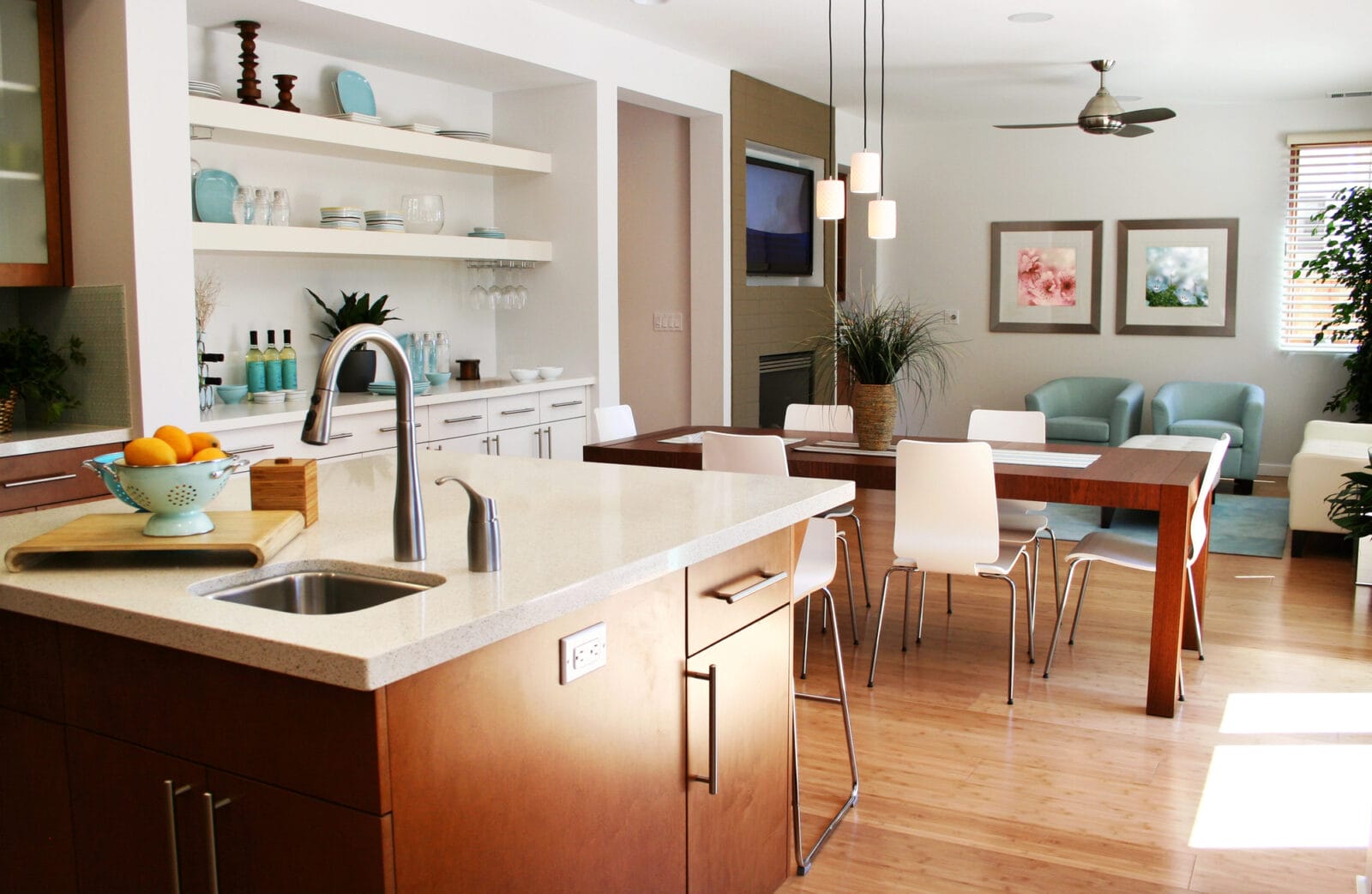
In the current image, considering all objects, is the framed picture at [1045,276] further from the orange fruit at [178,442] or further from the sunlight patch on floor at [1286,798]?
the orange fruit at [178,442]

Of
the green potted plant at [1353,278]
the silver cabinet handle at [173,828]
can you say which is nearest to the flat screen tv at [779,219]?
the green potted plant at [1353,278]

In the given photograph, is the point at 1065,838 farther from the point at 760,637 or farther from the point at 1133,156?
the point at 1133,156

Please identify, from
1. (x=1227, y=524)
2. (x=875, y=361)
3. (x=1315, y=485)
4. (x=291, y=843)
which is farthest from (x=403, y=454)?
(x=1227, y=524)

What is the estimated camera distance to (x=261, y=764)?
60.0 inches

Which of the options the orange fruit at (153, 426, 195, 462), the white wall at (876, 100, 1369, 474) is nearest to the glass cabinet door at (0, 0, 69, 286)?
the orange fruit at (153, 426, 195, 462)

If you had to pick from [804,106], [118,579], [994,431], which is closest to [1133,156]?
[804,106]

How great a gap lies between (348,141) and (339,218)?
0.32m

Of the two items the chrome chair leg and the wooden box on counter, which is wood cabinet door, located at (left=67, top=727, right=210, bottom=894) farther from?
the chrome chair leg

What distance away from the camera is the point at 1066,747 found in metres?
3.37

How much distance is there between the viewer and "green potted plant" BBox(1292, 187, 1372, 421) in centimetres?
752

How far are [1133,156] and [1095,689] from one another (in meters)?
6.22

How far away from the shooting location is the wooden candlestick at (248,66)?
4.49 m

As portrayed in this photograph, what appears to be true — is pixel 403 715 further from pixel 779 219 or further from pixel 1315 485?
pixel 779 219

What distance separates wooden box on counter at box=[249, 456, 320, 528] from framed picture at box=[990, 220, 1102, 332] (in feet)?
26.6
